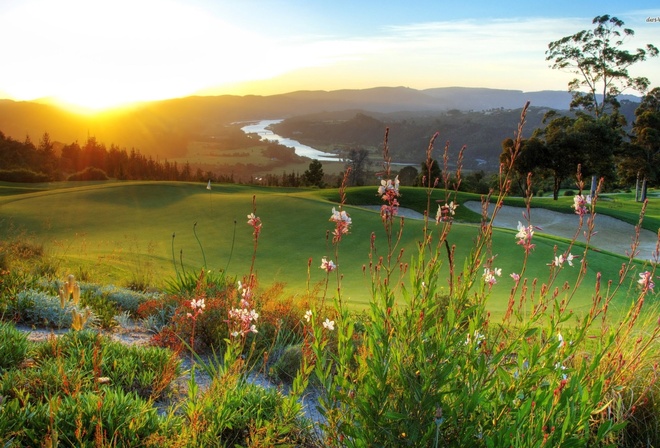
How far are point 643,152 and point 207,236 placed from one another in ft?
106

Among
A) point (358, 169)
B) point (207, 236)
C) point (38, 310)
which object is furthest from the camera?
point (358, 169)

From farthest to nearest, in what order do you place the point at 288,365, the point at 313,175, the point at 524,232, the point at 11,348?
the point at 313,175 → the point at 288,365 → the point at 11,348 → the point at 524,232

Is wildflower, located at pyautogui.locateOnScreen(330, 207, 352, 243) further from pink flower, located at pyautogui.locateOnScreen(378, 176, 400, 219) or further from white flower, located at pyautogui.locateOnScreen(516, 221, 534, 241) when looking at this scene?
white flower, located at pyautogui.locateOnScreen(516, 221, 534, 241)

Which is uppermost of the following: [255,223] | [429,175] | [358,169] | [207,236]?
[429,175]

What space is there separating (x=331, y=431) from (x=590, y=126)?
3344cm

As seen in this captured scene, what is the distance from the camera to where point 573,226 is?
845 inches

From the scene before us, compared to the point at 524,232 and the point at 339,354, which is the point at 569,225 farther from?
the point at 339,354

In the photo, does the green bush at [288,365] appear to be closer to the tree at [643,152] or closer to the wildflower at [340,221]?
the wildflower at [340,221]

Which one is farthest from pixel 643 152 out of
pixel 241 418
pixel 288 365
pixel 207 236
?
pixel 241 418

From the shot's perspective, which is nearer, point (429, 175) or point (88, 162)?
point (429, 175)

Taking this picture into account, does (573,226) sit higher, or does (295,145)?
(573,226)

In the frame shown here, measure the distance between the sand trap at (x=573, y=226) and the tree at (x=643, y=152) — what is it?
1420 centimetres

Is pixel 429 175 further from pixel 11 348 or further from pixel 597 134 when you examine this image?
pixel 597 134

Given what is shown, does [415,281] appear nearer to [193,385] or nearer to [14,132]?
[193,385]
